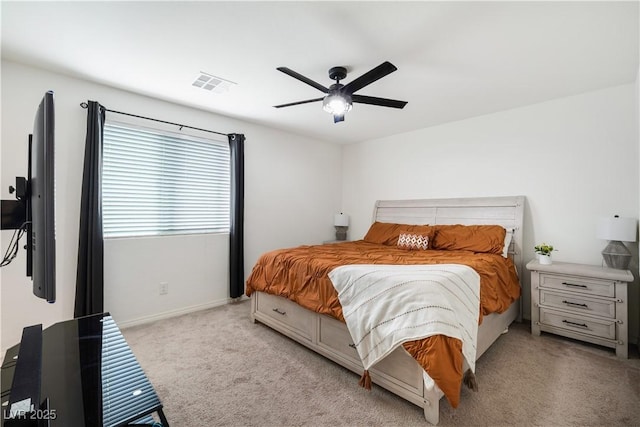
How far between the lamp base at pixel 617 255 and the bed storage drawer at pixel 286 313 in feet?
9.38

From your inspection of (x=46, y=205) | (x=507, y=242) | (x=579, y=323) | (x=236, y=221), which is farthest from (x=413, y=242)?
(x=46, y=205)

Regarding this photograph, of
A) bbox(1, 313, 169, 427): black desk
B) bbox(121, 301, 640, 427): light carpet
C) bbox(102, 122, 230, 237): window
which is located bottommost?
bbox(121, 301, 640, 427): light carpet

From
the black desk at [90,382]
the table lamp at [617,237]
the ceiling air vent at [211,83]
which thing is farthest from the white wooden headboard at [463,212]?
the black desk at [90,382]

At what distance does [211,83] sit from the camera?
2783 mm

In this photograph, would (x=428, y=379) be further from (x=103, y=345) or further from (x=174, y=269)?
(x=174, y=269)

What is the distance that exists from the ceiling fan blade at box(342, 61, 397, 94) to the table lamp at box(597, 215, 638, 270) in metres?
2.45

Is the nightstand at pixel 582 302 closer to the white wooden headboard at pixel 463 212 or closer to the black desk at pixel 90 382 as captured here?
the white wooden headboard at pixel 463 212

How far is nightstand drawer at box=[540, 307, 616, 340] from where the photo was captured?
7.97 feet

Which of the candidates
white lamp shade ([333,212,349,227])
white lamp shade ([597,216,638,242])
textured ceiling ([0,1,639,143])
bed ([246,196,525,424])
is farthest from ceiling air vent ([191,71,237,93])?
white lamp shade ([597,216,638,242])

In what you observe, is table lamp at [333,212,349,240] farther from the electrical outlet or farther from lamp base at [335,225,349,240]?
the electrical outlet

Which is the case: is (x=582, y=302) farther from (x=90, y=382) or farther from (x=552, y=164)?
(x=90, y=382)

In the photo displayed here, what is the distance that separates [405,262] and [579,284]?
5.33 ft

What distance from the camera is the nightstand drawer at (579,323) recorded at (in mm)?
2430

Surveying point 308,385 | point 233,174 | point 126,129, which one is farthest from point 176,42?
point 308,385
